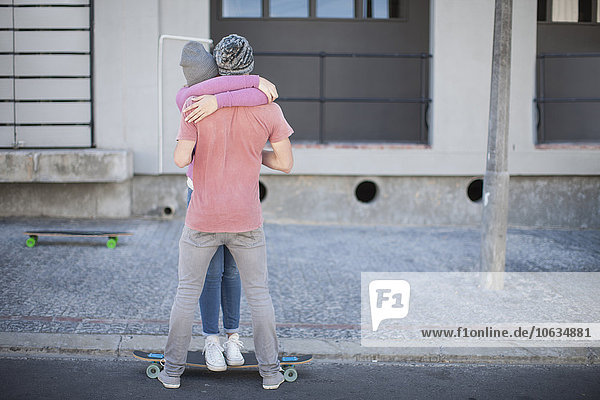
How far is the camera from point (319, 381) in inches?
177

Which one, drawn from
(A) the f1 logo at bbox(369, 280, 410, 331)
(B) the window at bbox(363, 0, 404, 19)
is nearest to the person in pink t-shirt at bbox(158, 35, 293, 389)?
(A) the f1 logo at bbox(369, 280, 410, 331)

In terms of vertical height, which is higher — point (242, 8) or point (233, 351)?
point (242, 8)

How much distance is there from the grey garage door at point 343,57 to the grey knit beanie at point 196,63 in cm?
556

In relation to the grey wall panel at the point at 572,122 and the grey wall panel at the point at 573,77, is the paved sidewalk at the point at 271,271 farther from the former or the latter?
the grey wall panel at the point at 573,77

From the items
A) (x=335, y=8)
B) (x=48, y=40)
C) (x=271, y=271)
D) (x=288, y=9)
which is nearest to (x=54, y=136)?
(x=48, y=40)

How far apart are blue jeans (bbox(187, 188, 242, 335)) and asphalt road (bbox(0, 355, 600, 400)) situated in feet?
1.06

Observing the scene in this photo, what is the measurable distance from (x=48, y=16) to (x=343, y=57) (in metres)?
4.16

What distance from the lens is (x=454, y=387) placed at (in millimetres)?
4422

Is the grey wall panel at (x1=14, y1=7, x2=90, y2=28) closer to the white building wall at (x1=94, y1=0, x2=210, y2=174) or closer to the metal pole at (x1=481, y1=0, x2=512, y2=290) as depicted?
the white building wall at (x1=94, y1=0, x2=210, y2=174)

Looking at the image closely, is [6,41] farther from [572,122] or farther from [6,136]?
[572,122]

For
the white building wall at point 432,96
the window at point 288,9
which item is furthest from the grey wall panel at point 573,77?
the window at point 288,9

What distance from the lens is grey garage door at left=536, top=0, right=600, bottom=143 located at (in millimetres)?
10195

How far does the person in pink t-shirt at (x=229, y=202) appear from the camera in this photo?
400 centimetres

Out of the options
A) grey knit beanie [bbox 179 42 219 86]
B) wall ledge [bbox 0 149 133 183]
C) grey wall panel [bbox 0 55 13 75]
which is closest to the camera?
grey knit beanie [bbox 179 42 219 86]
